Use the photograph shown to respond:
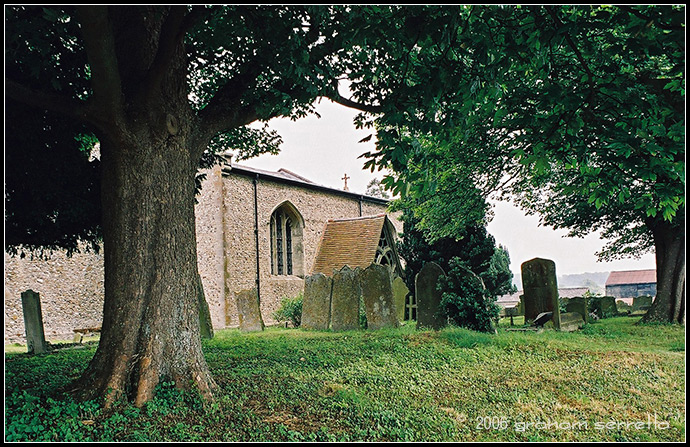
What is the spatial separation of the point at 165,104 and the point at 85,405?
9.78ft

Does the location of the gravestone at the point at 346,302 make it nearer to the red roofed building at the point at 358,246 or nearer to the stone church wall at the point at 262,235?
the stone church wall at the point at 262,235

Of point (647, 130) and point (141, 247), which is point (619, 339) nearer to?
point (647, 130)

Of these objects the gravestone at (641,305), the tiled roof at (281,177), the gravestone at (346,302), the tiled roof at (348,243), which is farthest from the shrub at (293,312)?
the gravestone at (641,305)

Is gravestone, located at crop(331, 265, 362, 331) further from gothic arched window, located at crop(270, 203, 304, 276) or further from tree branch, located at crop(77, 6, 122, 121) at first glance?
gothic arched window, located at crop(270, 203, 304, 276)

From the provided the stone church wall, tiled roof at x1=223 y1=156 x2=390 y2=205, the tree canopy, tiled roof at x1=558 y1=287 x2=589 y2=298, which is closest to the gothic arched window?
the stone church wall

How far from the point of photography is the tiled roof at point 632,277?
60725 mm

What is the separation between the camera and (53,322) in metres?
14.7

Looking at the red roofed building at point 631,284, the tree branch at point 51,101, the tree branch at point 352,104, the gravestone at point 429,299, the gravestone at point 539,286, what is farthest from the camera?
the red roofed building at point 631,284

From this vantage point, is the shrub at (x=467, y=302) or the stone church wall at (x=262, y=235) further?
the stone church wall at (x=262, y=235)

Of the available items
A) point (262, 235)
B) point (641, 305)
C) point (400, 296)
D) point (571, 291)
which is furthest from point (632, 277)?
point (262, 235)

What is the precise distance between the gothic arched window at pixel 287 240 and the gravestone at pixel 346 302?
11223 millimetres

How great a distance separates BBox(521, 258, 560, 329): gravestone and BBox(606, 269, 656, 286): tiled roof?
2328 inches

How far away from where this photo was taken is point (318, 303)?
40.0 feet

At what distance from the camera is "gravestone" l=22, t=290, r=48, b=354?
930cm
